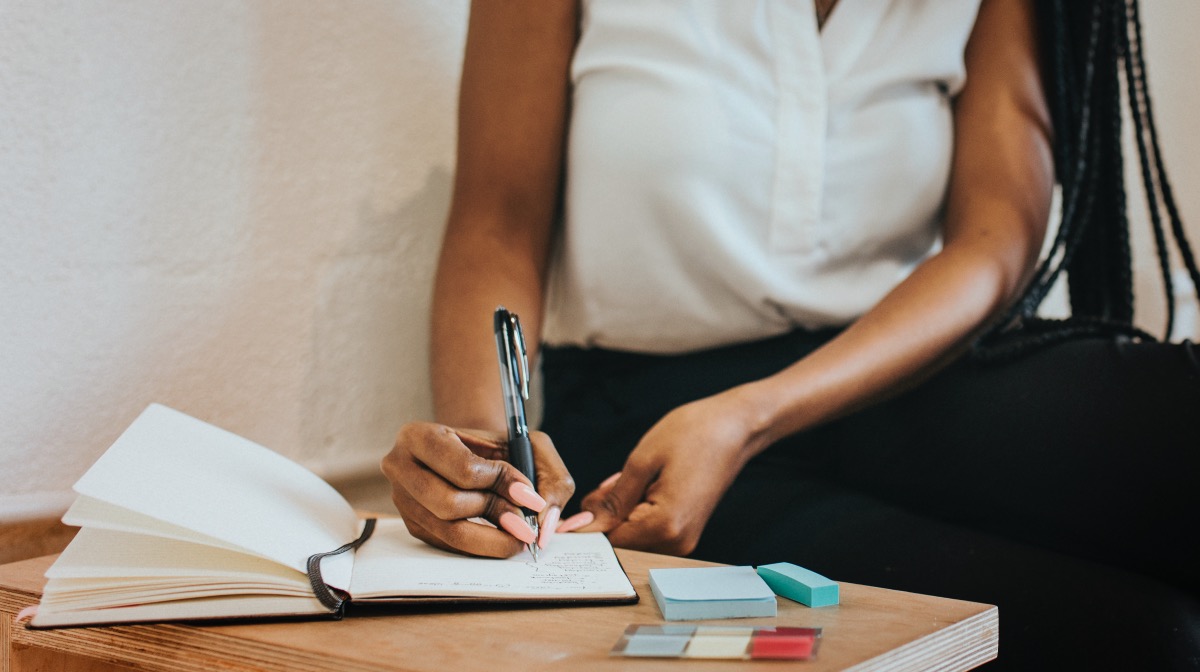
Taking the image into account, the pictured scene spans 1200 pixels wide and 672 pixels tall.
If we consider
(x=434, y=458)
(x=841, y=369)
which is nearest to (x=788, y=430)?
(x=841, y=369)

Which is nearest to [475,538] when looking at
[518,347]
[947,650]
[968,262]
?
[518,347]

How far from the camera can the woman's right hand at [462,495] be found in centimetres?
51

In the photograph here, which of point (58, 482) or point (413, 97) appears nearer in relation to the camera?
point (58, 482)

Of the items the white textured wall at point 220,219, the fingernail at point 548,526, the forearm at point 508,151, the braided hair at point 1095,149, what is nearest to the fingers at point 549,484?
the fingernail at point 548,526

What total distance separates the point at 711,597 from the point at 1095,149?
2.39 ft

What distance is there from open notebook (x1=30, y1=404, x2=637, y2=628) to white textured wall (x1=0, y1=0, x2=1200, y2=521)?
0.29 meters

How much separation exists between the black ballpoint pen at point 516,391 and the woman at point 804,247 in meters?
0.14

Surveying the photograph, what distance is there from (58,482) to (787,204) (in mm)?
660

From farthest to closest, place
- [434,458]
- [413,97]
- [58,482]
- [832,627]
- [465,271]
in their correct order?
[413,97] → [465,271] → [58,482] → [434,458] → [832,627]

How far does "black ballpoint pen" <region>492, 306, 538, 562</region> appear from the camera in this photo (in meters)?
0.55

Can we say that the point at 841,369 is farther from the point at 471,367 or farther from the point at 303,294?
the point at 303,294

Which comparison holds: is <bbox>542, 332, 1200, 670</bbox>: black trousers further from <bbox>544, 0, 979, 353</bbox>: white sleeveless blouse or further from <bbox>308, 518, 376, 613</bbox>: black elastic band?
<bbox>308, 518, 376, 613</bbox>: black elastic band

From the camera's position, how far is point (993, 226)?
88cm

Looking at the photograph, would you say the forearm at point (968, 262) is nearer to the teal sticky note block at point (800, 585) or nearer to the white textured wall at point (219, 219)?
the teal sticky note block at point (800, 585)
